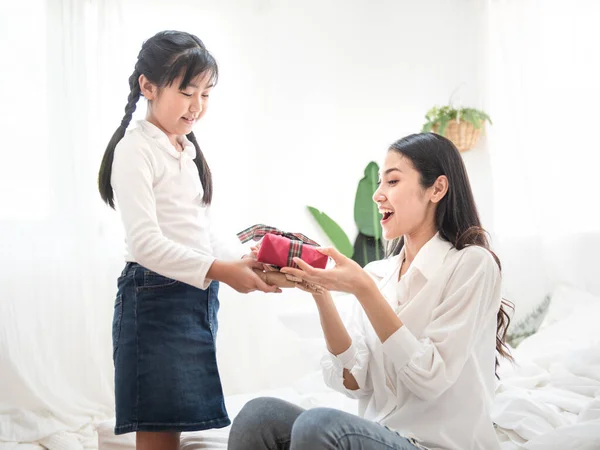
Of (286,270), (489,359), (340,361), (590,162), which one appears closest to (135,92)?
(286,270)

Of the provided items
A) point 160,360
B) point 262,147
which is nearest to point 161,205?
point 160,360

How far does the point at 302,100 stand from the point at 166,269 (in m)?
2.35

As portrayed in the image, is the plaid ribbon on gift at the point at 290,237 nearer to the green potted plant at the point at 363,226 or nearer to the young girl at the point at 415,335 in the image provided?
the young girl at the point at 415,335

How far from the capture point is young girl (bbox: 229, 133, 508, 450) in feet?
4.23

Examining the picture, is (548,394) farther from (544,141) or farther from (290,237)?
(544,141)

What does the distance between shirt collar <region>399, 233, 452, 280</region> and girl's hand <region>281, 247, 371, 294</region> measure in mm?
164

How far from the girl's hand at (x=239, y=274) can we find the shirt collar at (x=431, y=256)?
1.14 ft

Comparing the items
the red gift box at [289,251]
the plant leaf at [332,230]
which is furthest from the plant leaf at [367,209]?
the red gift box at [289,251]

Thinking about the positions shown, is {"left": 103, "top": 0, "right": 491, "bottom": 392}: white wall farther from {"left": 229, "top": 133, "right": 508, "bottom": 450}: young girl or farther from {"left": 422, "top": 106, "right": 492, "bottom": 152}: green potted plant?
{"left": 229, "top": 133, "right": 508, "bottom": 450}: young girl

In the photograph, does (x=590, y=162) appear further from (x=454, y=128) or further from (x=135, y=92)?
(x=135, y=92)

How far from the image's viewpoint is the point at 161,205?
1.53 metres

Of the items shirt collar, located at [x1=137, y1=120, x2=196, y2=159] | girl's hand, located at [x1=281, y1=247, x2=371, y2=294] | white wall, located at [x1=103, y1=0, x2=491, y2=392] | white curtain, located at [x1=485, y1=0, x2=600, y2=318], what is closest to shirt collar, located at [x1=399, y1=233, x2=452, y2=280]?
girl's hand, located at [x1=281, y1=247, x2=371, y2=294]

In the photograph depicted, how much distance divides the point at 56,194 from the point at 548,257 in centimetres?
239

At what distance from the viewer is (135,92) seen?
65.5 inches
